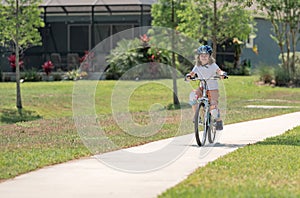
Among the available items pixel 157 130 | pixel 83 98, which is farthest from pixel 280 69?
pixel 157 130

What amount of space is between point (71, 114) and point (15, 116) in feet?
5.88

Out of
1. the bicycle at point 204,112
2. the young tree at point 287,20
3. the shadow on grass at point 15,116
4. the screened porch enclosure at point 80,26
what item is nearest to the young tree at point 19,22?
the shadow on grass at point 15,116

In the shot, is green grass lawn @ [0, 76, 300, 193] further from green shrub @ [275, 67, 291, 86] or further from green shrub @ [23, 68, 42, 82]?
green shrub @ [23, 68, 42, 82]

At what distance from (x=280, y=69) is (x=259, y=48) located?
9.97 metres

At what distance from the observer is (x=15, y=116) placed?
22328 millimetres

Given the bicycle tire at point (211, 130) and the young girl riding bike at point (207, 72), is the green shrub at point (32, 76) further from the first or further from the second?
the young girl riding bike at point (207, 72)

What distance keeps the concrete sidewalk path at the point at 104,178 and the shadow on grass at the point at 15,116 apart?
901 cm

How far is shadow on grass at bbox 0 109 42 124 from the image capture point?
2166 cm

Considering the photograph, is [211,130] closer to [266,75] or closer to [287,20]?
[266,75]

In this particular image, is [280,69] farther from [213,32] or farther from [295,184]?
[295,184]

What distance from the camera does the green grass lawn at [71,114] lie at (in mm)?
12273

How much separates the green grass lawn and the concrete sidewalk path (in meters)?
0.45

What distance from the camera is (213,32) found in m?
26.2

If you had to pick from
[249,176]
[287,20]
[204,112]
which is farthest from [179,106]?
[249,176]
